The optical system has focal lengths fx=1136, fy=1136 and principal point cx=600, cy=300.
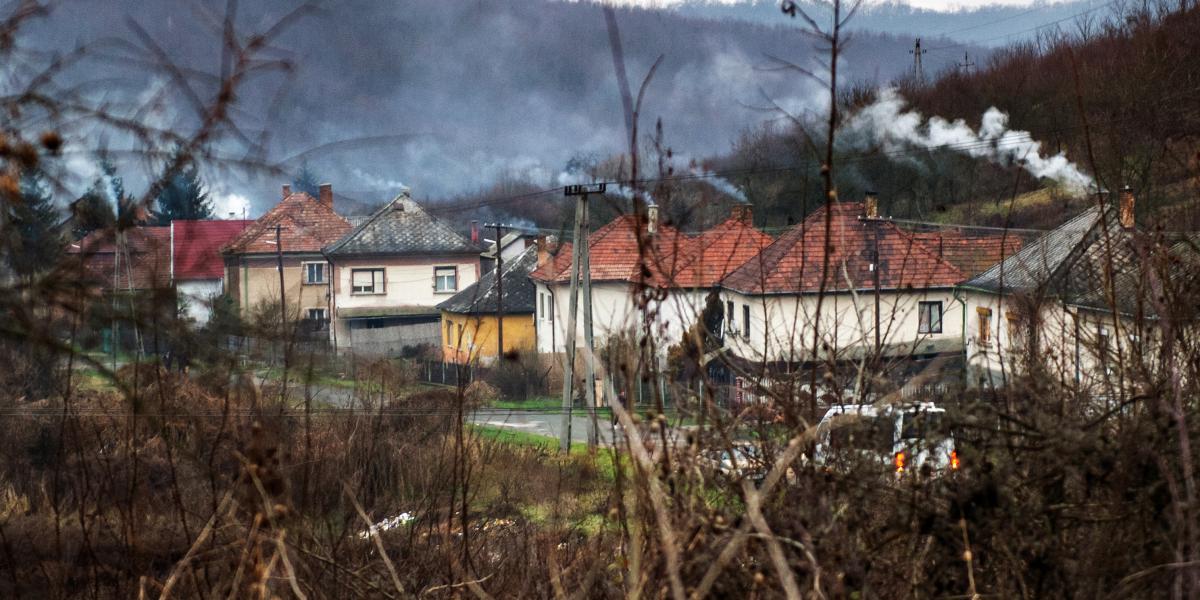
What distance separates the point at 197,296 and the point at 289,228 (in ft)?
1.09

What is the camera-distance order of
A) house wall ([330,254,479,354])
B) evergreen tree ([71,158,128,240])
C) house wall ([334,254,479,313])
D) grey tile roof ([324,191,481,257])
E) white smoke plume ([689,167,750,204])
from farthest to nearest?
house wall ([334,254,479,313])
grey tile roof ([324,191,481,257])
house wall ([330,254,479,354])
white smoke plume ([689,167,750,204])
evergreen tree ([71,158,128,240])

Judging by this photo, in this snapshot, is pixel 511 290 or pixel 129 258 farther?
pixel 511 290

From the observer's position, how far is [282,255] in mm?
2672

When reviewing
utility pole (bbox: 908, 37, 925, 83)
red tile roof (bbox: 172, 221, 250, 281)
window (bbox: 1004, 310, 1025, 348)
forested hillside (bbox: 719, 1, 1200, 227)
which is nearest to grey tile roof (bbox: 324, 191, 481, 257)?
forested hillside (bbox: 719, 1, 1200, 227)

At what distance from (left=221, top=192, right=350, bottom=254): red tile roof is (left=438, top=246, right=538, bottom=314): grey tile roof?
118ft

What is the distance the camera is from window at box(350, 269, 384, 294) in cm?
4119

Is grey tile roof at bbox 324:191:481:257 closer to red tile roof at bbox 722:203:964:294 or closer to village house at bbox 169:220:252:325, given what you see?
red tile roof at bbox 722:203:964:294

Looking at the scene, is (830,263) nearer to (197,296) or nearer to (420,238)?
(197,296)

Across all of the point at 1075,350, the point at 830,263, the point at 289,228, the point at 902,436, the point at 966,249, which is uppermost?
the point at 966,249

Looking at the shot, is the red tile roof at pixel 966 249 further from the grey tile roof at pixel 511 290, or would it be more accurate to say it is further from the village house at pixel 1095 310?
the grey tile roof at pixel 511 290

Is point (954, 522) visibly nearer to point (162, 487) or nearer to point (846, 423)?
point (846, 423)

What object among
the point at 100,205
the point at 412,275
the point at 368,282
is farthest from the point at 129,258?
the point at 412,275

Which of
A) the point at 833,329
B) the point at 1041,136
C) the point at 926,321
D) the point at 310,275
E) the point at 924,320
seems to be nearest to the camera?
the point at 310,275

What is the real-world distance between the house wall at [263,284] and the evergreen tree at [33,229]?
47 cm
